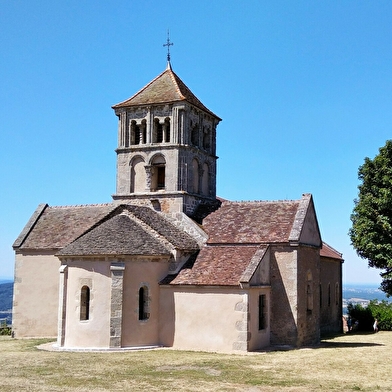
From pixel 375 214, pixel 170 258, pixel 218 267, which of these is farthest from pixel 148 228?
pixel 375 214

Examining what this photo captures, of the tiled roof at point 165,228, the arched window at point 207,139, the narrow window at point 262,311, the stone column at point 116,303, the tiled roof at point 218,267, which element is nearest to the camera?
the stone column at point 116,303

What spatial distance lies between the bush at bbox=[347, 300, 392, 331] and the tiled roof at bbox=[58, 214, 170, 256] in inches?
824

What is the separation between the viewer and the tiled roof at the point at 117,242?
29.2m

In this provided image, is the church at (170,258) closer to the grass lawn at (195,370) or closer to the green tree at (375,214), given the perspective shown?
the grass lawn at (195,370)

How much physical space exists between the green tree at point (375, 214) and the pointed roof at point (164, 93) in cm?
1144

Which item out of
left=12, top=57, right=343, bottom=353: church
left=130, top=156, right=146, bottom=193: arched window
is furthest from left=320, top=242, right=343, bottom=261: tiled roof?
left=130, top=156, right=146, bottom=193: arched window

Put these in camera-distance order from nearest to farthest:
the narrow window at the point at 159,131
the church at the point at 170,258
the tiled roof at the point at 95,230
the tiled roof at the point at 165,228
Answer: the church at the point at 170,258
the tiled roof at the point at 95,230
the tiled roof at the point at 165,228
the narrow window at the point at 159,131

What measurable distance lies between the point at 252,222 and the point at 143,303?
8.22 m

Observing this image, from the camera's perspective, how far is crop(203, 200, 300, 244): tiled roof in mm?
32625

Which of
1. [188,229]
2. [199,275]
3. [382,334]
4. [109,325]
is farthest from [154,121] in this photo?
[382,334]

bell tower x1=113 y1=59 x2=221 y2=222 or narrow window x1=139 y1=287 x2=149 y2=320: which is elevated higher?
bell tower x1=113 y1=59 x2=221 y2=222

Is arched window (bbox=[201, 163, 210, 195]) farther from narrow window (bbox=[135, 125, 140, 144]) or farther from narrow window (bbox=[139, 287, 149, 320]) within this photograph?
narrow window (bbox=[139, 287, 149, 320])

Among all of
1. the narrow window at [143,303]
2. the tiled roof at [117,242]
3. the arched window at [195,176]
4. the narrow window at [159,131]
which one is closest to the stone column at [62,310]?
the tiled roof at [117,242]

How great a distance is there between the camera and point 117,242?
97.3ft
